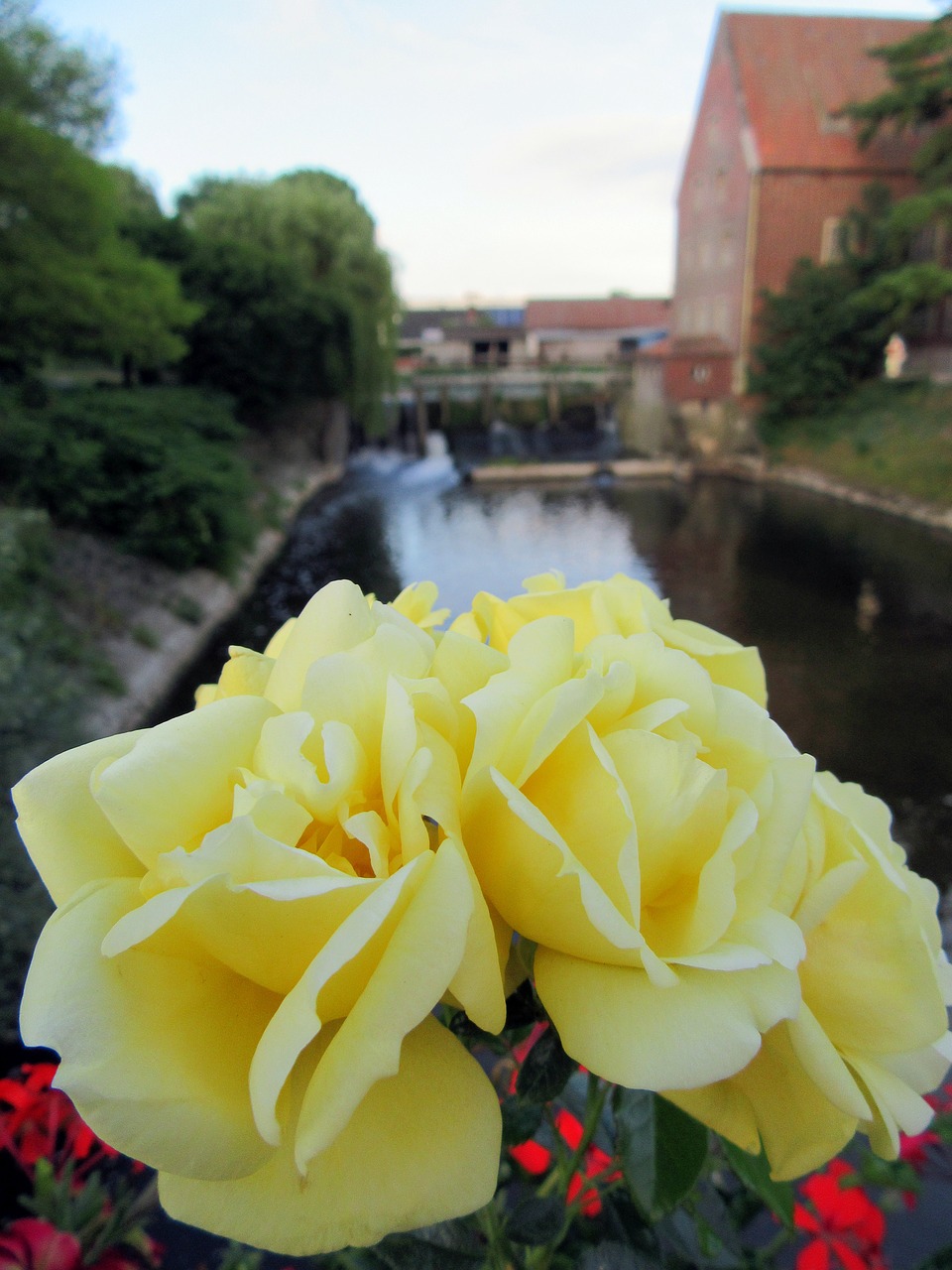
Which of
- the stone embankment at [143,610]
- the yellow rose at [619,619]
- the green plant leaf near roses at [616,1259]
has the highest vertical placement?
the yellow rose at [619,619]

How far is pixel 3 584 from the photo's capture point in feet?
18.0

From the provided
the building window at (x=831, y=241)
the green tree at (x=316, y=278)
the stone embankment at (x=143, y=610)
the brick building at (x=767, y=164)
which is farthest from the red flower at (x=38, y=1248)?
the building window at (x=831, y=241)

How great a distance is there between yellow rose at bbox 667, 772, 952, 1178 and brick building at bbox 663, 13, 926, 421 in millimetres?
20916

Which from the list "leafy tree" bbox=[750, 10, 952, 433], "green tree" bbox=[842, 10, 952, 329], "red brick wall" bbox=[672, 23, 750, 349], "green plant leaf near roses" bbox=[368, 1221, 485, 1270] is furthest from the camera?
"red brick wall" bbox=[672, 23, 750, 349]

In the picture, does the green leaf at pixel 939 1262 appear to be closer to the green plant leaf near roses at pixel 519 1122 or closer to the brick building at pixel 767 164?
the green plant leaf near roses at pixel 519 1122

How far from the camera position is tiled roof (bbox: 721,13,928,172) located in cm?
1877

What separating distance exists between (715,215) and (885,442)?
27.8ft

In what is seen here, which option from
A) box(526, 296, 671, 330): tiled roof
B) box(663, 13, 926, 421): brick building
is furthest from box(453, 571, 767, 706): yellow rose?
box(526, 296, 671, 330): tiled roof

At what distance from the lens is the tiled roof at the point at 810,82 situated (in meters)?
18.8

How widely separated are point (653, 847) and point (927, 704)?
7.90 meters

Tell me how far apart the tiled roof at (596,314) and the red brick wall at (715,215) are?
1167 centimetres

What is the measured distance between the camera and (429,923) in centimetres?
37

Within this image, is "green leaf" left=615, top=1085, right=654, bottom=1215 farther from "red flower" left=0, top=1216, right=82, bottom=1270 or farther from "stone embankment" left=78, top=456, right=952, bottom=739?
"stone embankment" left=78, top=456, right=952, bottom=739

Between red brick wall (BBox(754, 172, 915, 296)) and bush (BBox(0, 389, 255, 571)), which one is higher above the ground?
red brick wall (BBox(754, 172, 915, 296))
